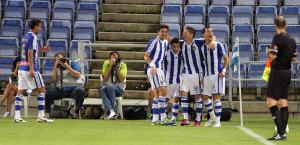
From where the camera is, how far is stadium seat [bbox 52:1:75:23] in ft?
71.5

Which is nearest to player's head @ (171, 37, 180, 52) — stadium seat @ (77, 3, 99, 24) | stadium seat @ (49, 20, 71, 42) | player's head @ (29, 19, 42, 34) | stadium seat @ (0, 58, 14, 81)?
player's head @ (29, 19, 42, 34)

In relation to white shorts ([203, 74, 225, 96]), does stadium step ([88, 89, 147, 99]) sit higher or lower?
lower

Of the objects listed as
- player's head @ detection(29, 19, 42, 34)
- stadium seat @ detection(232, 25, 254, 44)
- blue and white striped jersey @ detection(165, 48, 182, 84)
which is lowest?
blue and white striped jersey @ detection(165, 48, 182, 84)

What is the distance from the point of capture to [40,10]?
2195cm

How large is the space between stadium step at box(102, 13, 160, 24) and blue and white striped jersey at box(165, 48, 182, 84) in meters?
8.03

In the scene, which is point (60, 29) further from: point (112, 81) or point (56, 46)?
point (112, 81)

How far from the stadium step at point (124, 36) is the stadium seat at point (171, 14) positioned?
819 mm

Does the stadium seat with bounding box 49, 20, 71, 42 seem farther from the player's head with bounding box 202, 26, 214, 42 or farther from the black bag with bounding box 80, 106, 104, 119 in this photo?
the player's head with bounding box 202, 26, 214, 42

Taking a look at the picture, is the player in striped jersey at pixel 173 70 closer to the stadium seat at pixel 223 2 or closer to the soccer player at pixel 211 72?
the soccer player at pixel 211 72

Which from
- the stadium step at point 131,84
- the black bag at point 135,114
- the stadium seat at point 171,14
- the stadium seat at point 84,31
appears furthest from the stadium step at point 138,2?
the black bag at point 135,114

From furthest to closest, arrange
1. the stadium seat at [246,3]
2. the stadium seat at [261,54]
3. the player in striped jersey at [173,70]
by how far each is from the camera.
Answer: the stadium seat at [246,3]
the stadium seat at [261,54]
the player in striped jersey at [173,70]

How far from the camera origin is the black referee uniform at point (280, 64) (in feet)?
30.1

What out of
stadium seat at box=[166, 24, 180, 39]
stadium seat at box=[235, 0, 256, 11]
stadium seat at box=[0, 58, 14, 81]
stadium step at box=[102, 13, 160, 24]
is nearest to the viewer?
stadium seat at box=[0, 58, 14, 81]

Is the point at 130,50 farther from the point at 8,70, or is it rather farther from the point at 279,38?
the point at 279,38
